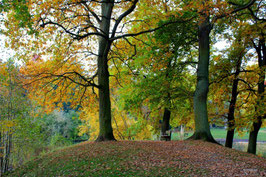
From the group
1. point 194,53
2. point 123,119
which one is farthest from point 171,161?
point 123,119

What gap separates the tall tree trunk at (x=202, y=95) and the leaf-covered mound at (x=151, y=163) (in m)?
2.20

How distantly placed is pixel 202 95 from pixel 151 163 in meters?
5.71

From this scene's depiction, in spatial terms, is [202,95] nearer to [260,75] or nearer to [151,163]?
[260,75]

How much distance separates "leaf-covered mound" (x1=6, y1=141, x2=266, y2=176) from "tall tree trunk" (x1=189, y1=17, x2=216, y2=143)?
220 centimetres

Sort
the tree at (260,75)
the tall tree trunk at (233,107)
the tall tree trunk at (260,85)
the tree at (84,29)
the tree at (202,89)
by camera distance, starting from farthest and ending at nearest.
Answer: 1. the tall tree trunk at (233,107)
2. the tall tree trunk at (260,85)
3. the tree at (260,75)
4. the tree at (202,89)
5. the tree at (84,29)

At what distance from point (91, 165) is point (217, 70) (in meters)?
10.5

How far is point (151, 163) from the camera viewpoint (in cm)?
626

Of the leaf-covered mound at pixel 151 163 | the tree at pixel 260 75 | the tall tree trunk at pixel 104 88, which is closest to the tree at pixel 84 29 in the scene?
the tall tree trunk at pixel 104 88

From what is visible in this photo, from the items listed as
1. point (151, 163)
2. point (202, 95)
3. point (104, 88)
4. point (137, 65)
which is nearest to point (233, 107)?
point (202, 95)

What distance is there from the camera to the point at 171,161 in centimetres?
651

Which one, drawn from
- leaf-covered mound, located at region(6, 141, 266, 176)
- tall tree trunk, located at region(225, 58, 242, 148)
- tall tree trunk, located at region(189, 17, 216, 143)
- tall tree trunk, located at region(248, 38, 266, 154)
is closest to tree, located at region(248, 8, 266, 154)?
tall tree trunk, located at region(248, 38, 266, 154)

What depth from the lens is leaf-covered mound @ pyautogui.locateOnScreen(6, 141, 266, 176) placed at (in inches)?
218

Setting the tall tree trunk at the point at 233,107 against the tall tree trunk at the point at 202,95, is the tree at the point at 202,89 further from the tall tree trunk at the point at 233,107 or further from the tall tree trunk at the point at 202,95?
the tall tree trunk at the point at 233,107

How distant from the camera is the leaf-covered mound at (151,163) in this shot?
5.55m
